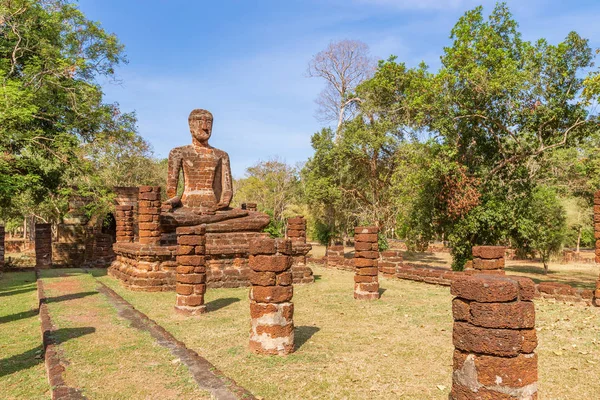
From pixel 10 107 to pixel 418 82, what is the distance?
48.5 feet

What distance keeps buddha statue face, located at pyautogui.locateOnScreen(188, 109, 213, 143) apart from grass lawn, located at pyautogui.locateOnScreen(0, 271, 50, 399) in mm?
6305

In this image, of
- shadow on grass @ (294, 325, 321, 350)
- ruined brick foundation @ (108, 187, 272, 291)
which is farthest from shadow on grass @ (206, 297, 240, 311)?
shadow on grass @ (294, 325, 321, 350)

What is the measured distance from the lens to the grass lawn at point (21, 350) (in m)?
4.93

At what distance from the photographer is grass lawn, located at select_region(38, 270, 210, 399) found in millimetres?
4504

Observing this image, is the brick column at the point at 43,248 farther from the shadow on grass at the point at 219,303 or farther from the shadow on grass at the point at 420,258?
the shadow on grass at the point at 420,258

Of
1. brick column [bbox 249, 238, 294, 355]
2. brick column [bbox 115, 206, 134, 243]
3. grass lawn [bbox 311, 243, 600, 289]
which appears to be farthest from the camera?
grass lawn [bbox 311, 243, 600, 289]

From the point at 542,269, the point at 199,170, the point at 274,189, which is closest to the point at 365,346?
the point at 199,170

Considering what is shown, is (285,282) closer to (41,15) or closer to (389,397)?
(389,397)

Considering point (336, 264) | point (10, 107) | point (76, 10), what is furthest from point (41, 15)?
point (336, 264)

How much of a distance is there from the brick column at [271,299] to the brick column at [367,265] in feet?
14.3

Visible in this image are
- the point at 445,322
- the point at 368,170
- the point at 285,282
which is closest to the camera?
the point at 285,282

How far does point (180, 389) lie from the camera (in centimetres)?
450

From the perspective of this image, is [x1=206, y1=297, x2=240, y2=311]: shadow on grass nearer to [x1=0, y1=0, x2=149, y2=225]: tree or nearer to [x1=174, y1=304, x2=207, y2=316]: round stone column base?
[x1=174, y1=304, x2=207, y2=316]: round stone column base

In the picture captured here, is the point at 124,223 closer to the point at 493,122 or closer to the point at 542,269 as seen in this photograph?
the point at 493,122
